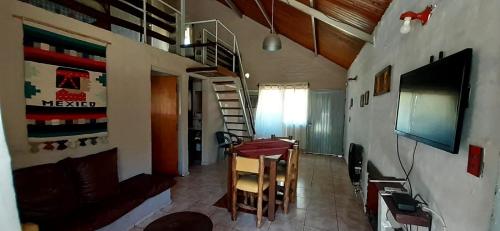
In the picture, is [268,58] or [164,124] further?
[268,58]

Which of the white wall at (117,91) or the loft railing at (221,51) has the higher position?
the loft railing at (221,51)

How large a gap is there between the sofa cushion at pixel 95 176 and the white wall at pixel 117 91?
23 cm

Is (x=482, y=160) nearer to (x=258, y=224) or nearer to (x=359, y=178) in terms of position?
(x=258, y=224)

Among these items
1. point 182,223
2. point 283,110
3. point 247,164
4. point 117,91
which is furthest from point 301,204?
point 283,110

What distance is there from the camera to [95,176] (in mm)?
2281

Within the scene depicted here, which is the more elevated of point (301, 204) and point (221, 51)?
point (221, 51)

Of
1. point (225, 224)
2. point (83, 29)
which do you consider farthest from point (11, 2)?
point (225, 224)

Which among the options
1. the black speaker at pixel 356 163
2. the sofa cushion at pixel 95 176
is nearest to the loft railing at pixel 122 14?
the sofa cushion at pixel 95 176

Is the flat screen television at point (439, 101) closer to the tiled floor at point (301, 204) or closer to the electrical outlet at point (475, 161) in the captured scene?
the electrical outlet at point (475, 161)

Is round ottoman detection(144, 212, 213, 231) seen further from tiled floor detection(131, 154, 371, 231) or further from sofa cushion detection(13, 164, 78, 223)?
sofa cushion detection(13, 164, 78, 223)

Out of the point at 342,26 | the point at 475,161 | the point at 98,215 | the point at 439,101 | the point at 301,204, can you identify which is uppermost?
the point at 342,26

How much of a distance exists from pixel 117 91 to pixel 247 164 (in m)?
1.94

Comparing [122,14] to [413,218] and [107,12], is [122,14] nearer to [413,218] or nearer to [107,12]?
[107,12]

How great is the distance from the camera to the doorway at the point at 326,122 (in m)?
6.22
